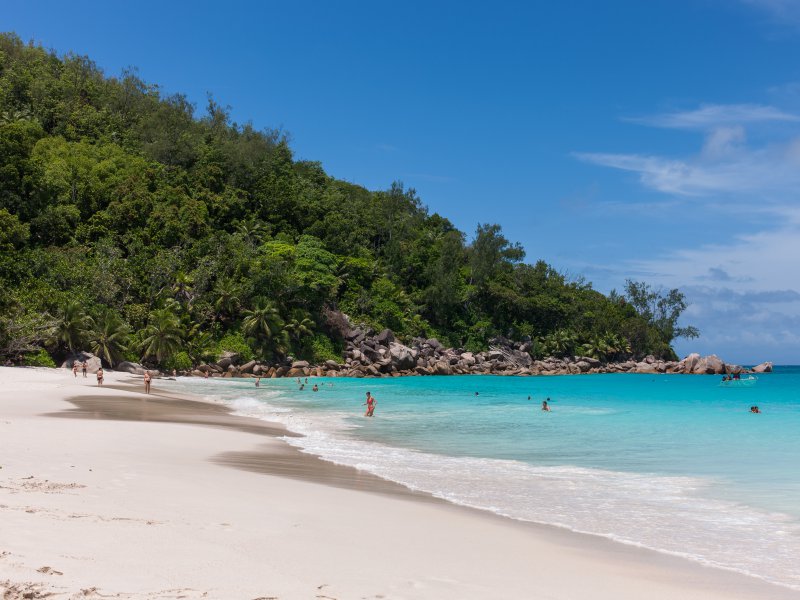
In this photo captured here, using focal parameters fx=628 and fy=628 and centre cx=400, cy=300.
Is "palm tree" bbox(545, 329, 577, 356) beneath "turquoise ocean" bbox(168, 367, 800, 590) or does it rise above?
above

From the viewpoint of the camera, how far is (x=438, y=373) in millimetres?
67875

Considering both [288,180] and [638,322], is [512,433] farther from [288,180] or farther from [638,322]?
[638,322]

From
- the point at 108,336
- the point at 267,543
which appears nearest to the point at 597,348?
the point at 108,336

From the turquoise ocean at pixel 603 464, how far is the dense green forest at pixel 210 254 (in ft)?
64.3

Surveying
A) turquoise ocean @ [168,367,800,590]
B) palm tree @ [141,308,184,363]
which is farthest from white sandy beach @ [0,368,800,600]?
palm tree @ [141,308,184,363]

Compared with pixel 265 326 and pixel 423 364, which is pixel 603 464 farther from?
pixel 423 364

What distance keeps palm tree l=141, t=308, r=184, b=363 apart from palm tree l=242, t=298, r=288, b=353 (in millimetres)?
8461

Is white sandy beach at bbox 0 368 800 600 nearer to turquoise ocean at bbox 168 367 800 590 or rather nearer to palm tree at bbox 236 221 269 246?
turquoise ocean at bbox 168 367 800 590

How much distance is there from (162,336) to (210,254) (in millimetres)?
14114

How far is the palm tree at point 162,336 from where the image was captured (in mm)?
45500

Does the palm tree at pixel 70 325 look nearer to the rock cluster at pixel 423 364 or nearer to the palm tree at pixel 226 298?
the rock cluster at pixel 423 364

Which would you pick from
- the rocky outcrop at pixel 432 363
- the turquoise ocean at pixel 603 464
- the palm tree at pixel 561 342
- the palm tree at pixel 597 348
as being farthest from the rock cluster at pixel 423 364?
the turquoise ocean at pixel 603 464

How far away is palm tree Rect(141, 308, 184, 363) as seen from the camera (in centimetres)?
4550

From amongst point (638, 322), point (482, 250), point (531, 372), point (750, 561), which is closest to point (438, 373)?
point (531, 372)
